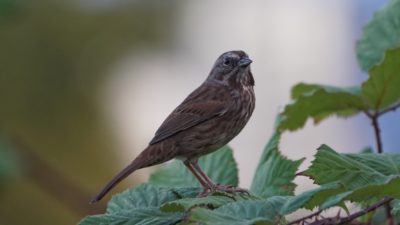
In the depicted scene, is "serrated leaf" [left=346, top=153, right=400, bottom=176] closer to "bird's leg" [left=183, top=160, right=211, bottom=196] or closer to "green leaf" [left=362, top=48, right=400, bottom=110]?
"bird's leg" [left=183, top=160, right=211, bottom=196]

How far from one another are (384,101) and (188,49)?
14199 millimetres

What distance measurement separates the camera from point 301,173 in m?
2.87

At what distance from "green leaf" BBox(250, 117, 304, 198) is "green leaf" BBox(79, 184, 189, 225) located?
262 millimetres

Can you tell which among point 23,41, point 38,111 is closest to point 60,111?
point 38,111

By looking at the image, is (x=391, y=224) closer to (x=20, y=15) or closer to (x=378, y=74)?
(x=378, y=74)

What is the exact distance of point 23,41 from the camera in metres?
15.8

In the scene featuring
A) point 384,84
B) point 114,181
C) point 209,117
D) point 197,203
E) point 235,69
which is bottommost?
point 114,181

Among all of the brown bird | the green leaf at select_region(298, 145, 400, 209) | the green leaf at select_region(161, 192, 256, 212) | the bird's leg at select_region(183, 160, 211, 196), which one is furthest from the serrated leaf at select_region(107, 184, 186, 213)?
the brown bird

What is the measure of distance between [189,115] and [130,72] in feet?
36.9

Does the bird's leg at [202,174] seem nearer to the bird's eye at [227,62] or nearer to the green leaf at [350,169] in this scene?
the green leaf at [350,169]

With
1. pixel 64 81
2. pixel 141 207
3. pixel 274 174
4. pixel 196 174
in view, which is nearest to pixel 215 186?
pixel 274 174

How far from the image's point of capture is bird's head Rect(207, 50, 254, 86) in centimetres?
555

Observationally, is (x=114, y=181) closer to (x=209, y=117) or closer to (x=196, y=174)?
(x=196, y=174)

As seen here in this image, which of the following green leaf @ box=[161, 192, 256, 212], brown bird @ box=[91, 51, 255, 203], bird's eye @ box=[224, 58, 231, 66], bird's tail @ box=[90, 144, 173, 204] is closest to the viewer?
green leaf @ box=[161, 192, 256, 212]
